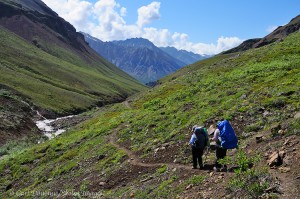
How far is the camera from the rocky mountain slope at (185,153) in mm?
16938

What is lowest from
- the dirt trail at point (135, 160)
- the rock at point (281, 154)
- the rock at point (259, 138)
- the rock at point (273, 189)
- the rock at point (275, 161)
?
the dirt trail at point (135, 160)

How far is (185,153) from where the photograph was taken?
84.6ft

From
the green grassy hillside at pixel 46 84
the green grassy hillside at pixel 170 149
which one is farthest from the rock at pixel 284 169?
the green grassy hillside at pixel 46 84

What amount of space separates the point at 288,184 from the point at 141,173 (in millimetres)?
13165

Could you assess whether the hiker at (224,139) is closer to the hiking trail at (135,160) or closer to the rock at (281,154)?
the rock at (281,154)

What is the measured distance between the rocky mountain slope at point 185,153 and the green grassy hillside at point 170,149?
0.27 ft

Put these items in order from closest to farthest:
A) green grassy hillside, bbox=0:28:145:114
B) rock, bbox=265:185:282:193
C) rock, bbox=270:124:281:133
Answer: rock, bbox=265:185:282:193
rock, bbox=270:124:281:133
green grassy hillside, bbox=0:28:145:114

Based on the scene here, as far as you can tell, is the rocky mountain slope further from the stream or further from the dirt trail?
the stream

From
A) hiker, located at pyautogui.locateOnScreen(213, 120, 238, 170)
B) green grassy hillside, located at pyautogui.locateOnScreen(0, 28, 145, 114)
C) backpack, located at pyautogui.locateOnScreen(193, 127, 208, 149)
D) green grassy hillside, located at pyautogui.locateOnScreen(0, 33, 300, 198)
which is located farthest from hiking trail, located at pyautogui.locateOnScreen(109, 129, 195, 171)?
green grassy hillside, located at pyautogui.locateOnScreen(0, 28, 145, 114)

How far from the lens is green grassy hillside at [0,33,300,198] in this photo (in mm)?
19508

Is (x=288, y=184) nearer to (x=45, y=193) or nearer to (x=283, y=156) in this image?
(x=283, y=156)

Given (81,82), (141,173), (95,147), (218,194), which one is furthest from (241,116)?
(81,82)

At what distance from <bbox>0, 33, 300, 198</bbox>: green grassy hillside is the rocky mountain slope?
0.08m

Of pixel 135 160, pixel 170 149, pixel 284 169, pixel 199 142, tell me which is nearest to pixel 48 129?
pixel 135 160
